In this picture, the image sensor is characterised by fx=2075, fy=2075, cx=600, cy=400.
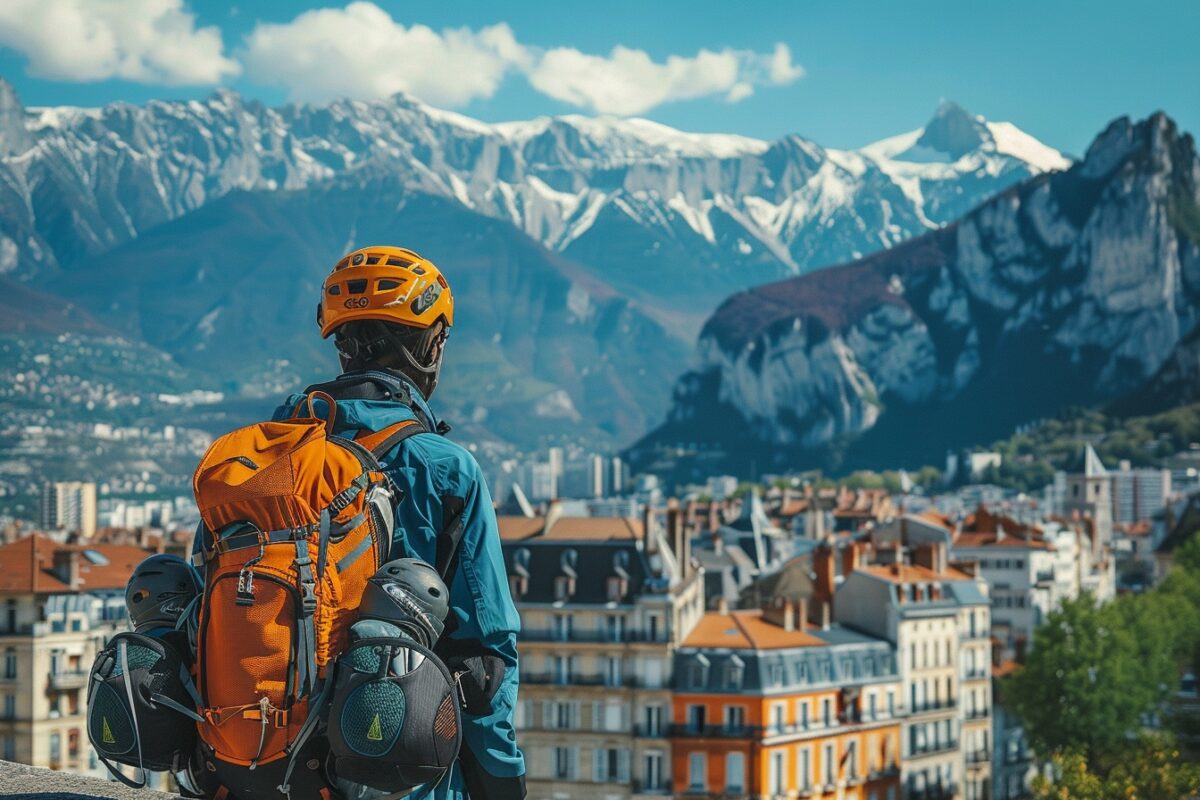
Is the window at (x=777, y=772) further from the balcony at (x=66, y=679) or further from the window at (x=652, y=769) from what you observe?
the balcony at (x=66, y=679)

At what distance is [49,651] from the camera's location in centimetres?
6956

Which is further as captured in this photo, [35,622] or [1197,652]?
[1197,652]

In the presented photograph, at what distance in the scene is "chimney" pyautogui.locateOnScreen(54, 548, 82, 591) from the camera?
73.8m

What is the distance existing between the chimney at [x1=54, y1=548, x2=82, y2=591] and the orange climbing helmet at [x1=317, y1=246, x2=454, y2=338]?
225 feet

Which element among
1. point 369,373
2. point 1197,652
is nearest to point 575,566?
point 1197,652

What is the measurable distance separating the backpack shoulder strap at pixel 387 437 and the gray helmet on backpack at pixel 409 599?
1.64 feet

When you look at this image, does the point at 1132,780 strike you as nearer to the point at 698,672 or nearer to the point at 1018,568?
the point at 698,672

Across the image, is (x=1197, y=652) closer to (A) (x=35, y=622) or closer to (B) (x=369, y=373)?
(A) (x=35, y=622)

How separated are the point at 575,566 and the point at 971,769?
65.6 feet

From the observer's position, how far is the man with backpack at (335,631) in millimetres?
6172

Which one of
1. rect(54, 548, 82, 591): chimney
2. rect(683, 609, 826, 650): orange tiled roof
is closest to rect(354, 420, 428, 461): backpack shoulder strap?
rect(683, 609, 826, 650): orange tiled roof

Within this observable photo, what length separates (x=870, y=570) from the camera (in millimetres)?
79250

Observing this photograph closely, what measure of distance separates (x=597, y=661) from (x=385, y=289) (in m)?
62.3

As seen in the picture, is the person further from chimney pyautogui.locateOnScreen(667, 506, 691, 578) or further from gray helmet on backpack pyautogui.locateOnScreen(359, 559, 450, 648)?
chimney pyautogui.locateOnScreen(667, 506, 691, 578)
